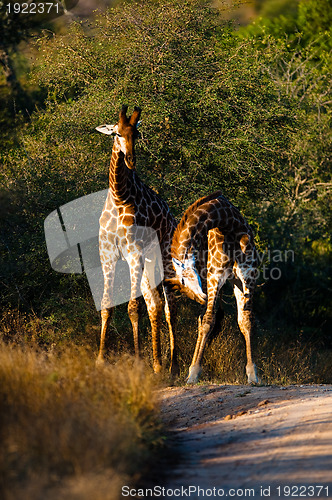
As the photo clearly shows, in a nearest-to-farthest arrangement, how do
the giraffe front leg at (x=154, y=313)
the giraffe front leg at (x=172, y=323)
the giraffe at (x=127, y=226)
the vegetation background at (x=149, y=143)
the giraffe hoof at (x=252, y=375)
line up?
1. the giraffe at (x=127, y=226)
2. the giraffe hoof at (x=252, y=375)
3. the giraffe front leg at (x=154, y=313)
4. the giraffe front leg at (x=172, y=323)
5. the vegetation background at (x=149, y=143)

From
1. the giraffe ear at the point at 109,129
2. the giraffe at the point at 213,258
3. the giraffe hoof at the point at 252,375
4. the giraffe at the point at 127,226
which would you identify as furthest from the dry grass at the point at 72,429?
the giraffe ear at the point at 109,129

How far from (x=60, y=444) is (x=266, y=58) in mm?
12225

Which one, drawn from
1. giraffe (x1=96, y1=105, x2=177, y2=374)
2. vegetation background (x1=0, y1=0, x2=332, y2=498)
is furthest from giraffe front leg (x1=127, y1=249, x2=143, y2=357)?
vegetation background (x1=0, y1=0, x2=332, y2=498)

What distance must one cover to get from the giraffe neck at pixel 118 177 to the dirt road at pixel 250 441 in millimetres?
2732

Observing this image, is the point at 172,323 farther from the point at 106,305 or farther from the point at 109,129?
the point at 109,129

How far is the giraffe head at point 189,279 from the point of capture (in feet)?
27.3

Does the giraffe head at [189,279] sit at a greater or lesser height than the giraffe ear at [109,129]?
lesser

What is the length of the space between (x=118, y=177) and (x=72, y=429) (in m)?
4.82

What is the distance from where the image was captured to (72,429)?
173 inches

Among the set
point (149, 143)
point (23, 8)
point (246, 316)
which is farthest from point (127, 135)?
point (23, 8)

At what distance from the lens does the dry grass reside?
12.7 ft

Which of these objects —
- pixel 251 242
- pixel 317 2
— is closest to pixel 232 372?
pixel 251 242

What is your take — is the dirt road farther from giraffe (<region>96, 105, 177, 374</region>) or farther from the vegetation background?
the vegetation background

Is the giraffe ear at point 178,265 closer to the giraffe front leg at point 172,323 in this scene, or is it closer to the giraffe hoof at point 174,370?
the giraffe front leg at point 172,323
